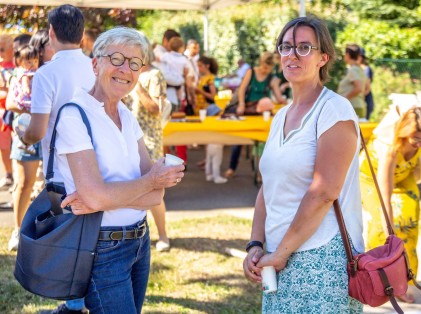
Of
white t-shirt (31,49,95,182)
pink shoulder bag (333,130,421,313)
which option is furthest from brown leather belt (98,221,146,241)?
white t-shirt (31,49,95,182)

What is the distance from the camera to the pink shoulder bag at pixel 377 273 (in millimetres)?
2672

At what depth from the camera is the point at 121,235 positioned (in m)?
2.93

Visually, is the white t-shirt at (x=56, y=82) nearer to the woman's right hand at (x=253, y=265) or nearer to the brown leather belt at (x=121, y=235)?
the brown leather belt at (x=121, y=235)

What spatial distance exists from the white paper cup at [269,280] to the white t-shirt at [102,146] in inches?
22.5

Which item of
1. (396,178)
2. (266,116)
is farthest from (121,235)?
(266,116)

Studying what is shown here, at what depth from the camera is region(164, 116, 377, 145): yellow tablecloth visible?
8773mm

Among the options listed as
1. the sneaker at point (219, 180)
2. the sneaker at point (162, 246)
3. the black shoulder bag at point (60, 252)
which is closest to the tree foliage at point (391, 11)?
the sneaker at point (219, 180)

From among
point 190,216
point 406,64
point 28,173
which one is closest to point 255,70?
point 190,216

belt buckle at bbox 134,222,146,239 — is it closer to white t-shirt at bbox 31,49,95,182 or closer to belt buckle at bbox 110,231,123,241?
belt buckle at bbox 110,231,123,241

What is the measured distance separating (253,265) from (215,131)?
19.6 feet

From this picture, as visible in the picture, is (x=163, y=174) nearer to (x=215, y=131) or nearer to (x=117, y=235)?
(x=117, y=235)

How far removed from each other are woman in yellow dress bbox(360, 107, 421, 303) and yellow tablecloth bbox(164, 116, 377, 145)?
3763 millimetres

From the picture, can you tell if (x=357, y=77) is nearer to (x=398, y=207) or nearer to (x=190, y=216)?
(x=190, y=216)

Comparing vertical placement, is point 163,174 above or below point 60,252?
above
